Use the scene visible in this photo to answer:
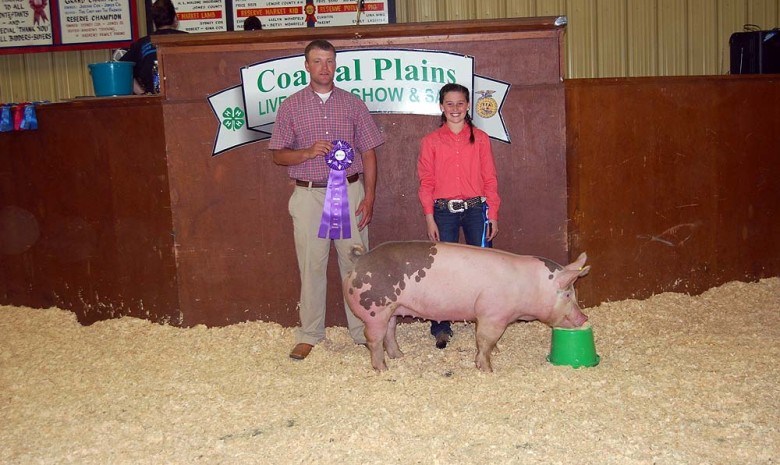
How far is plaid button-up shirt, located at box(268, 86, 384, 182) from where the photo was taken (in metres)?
4.31

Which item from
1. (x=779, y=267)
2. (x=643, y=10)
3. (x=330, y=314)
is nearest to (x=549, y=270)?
(x=330, y=314)

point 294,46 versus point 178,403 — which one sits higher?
point 294,46

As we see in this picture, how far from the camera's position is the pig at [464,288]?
390cm

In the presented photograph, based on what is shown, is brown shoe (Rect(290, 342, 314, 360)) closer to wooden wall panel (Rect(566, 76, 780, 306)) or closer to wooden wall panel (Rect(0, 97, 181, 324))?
wooden wall panel (Rect(0, 97, 181, 324))

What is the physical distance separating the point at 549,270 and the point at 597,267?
4.31ft

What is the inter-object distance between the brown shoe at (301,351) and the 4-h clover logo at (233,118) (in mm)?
1453

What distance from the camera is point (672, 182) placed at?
5312mm

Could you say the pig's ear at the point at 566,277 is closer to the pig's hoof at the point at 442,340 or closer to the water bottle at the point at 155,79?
the pig's hoof at the point at 442,340

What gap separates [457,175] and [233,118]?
152 centimetres

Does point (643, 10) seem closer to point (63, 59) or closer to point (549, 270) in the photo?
point (549, 270)

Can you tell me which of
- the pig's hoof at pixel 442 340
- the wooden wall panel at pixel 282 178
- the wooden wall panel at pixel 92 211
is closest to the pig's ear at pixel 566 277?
the pig's hoof at pixel 442 340

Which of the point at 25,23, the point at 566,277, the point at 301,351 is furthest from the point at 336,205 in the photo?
the point at 25,23

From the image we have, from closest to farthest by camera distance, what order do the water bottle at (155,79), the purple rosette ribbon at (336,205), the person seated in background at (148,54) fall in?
1. the purple rosette ribbon at (336,205)
2. the water bottle at (155,79)
3. the person seated in background at (148,54)

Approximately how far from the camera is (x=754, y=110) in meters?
5.61
